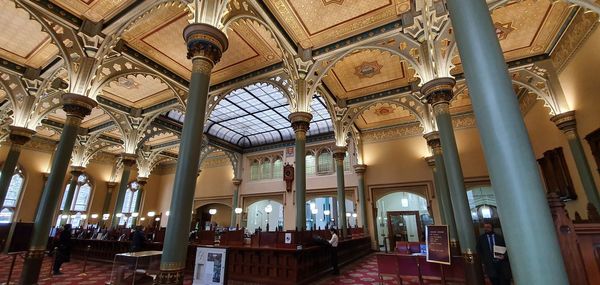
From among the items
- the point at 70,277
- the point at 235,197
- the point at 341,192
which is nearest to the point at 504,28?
the point at 341,192

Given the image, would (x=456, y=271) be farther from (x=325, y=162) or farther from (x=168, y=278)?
(x=325, y=162)

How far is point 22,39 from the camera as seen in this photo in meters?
7.89

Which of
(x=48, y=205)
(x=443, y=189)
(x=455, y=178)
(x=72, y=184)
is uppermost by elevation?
(x=72, y=184)

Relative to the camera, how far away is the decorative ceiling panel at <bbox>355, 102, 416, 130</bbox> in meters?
13.1

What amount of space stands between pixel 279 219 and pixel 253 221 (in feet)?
7.85

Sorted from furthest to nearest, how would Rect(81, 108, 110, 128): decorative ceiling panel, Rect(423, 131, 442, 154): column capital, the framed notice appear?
Rect(81, 108, 110, 128): decorative ceiling panel < Rect(423, 131, 442, 154): column capital < the framed notice

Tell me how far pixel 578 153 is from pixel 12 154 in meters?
18.3

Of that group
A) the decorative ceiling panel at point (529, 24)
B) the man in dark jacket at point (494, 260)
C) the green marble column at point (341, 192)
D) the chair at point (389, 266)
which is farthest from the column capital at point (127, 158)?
the decorative ceiling panel at point (529, 24)

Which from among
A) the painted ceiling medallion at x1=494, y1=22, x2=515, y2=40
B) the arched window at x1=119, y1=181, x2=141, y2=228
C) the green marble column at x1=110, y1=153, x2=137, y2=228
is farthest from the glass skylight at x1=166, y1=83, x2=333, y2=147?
the arched window at x1=119, y1=181, x2=141, y2=228

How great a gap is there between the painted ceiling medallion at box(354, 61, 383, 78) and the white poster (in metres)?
8.16

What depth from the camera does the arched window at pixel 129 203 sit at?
2041cm

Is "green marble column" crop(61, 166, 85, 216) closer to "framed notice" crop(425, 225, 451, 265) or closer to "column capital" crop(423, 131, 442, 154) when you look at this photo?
"framed notice" crop(425, 225, 451, 265)

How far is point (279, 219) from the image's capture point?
20.1 meters

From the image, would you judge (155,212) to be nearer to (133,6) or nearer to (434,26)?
(133,6)
